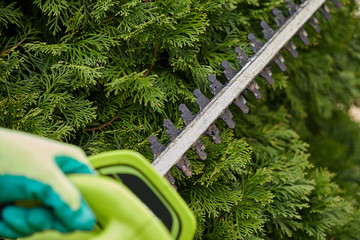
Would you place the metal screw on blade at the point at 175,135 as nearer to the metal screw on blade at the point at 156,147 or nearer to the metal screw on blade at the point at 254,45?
the metal screw on blade at the point at 156,147

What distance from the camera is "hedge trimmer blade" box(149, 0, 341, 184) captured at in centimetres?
103

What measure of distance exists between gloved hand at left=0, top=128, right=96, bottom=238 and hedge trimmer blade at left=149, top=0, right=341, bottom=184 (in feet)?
1.52

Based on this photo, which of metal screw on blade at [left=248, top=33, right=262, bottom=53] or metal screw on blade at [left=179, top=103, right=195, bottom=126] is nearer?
metal screw on blade at [left=179, top=103, right=195, bottom=126]

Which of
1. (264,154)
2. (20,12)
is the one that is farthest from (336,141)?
(20,12)

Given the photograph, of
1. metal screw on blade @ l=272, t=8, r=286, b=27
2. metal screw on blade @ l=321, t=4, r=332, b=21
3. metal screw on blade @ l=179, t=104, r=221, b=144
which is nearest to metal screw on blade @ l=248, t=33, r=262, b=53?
metal screw on blade @ l=272, t=8, r=286, b=27

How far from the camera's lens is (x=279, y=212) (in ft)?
4.27

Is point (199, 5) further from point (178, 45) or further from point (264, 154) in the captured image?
point (264, 154)

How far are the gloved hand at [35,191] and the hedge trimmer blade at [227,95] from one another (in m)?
0.46

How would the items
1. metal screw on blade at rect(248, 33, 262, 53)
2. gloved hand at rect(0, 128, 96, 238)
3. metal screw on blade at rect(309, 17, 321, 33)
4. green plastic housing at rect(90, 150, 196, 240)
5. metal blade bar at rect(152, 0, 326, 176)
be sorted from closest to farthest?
1. gloved hand at rect(0, 128, 96, 238)
2. green plastic housing at rect(90, 150, 196, 240)
3. metal blade bar at rect(152, 0, 326, 176)
4. metal screw on blade at rect(248, 33, 262, 53)
5. metal screw on blade at rect(309, 17, 321, 33)

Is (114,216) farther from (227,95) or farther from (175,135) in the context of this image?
(227,95)

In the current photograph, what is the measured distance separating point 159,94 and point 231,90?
20 centimetres

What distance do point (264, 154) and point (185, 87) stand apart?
1.29ft

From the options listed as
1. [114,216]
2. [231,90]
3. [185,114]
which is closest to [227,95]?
[231,90]

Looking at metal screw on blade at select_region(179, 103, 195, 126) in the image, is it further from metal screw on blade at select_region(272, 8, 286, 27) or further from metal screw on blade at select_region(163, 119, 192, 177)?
metal screw on blade at select_region(272, 8, 286, 27)
